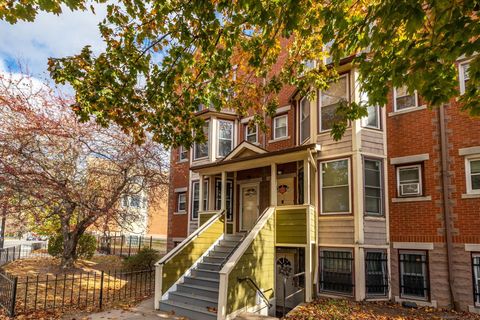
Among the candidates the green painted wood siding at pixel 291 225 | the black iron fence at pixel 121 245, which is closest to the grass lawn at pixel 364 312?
the green painted wood siding at pixel 291 225

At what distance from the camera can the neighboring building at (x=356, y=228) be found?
10477 millimetres

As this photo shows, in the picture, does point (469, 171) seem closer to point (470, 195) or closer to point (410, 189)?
point (470, 195)

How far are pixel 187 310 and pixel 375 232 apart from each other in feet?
20.8

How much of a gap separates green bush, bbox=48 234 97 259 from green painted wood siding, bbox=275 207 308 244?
1349cm

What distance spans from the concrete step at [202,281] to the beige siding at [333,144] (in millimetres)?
5623

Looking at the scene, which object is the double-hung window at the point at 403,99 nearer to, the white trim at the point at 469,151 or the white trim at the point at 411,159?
the white trim at the point at 411,159

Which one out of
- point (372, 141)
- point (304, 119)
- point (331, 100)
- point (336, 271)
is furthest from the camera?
point (304, 119)

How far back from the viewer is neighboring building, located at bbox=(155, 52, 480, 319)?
10.5 meters

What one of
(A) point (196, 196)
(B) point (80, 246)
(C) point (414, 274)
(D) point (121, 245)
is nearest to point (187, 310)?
(C) point (414, 274)

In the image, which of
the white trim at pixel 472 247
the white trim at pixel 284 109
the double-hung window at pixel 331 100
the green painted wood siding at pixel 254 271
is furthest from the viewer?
the white trim at pixel 284 109

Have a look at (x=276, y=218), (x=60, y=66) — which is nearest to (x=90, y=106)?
(x=60, y=66)

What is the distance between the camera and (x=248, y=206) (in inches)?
619

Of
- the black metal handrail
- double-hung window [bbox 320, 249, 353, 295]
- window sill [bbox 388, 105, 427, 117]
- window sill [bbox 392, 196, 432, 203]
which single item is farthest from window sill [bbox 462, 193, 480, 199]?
the black metal handrail

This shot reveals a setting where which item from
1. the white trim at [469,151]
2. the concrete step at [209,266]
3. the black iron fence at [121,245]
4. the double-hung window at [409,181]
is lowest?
the black iron fence at [121,245]
